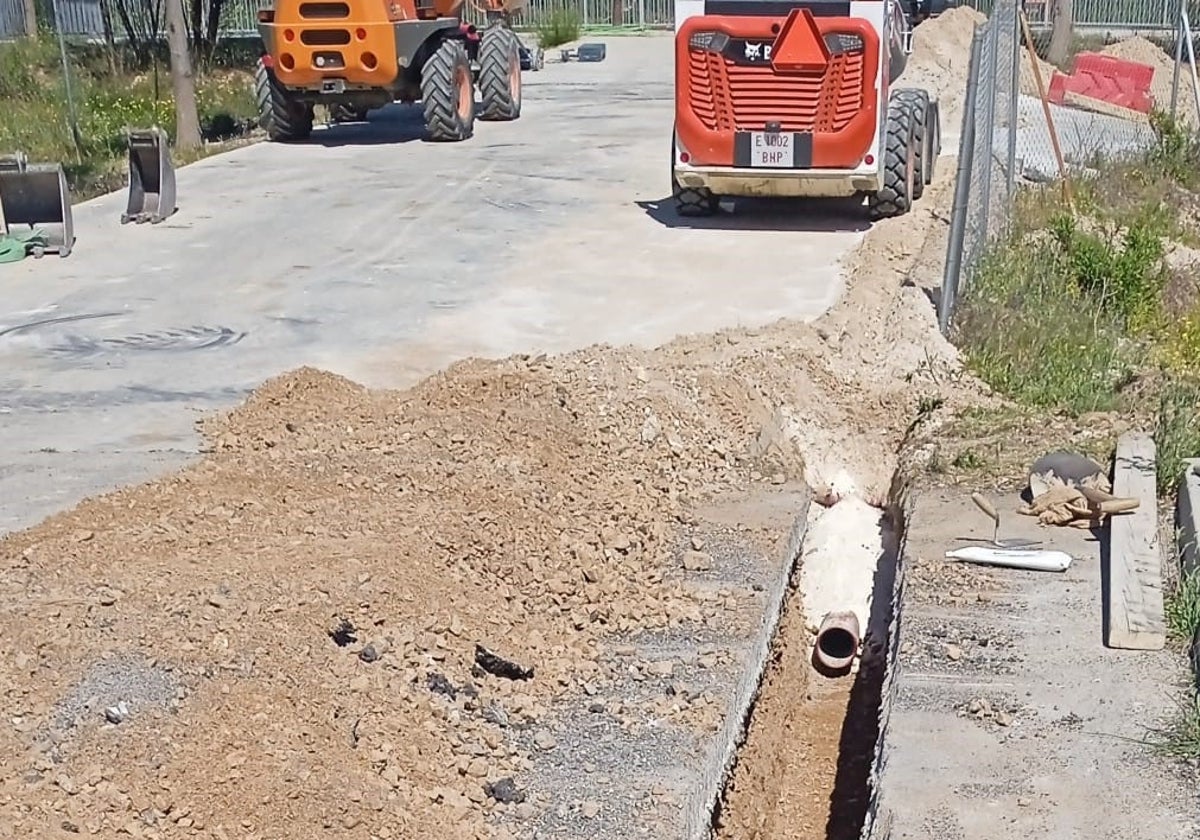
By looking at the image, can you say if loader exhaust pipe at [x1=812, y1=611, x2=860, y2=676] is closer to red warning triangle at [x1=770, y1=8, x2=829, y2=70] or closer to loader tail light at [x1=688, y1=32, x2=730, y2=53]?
red warning triangle at [x1=770, y1=8, x2=829, y2=70]

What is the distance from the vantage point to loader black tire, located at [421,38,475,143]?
51.2ft

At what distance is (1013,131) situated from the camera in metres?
10.4

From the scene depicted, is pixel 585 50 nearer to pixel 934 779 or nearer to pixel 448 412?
pixel 448 412

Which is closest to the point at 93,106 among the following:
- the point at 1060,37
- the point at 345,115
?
the point at 345,115

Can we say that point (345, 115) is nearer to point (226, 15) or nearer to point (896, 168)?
point (896, 168)

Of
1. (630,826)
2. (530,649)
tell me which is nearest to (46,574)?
(530,649)

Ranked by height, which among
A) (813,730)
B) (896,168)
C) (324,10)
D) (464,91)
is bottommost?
(813,730)

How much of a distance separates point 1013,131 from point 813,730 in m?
6.03

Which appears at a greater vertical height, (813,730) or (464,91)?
(464,91)

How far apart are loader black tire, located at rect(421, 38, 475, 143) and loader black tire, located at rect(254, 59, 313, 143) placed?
1.46m

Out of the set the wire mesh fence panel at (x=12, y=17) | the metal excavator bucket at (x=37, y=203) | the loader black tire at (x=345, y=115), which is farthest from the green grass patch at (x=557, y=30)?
the metal excavator bucket at (x=37, y=203)

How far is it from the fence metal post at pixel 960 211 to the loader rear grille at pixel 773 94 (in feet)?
6.66

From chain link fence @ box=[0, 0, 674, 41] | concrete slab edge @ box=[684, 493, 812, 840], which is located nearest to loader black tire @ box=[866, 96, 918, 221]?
concrete slab edge @ box=[684, 493, 812, 840]

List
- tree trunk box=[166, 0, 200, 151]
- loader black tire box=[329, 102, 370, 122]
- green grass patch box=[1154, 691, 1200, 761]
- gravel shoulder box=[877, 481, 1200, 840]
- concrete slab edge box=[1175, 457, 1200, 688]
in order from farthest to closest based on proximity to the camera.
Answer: loader black tire box=[329, 102, 370, 122], tree trunk box=[166, 0, 200, 151], concrete slab edge box=[1175, 457, 1200, 688], green grass patch box=[1154, 691, 1200, 761], gravel shoulder box=[877, 481, 1200, 840]
